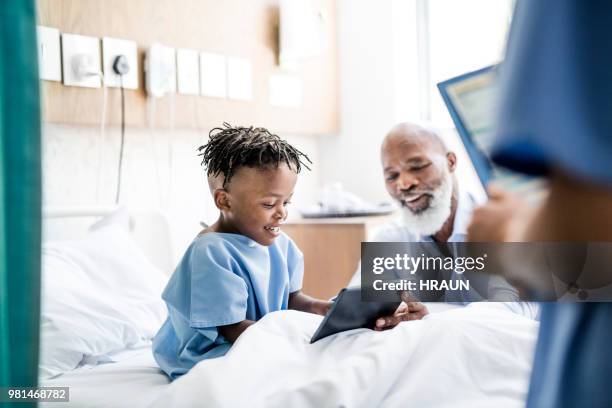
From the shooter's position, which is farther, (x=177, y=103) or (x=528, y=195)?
(x=177, y=103)

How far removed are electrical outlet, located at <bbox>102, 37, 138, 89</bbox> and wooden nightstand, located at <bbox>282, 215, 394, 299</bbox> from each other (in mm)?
696

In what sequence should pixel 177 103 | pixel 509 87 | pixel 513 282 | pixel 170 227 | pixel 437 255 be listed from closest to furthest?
1. pixel 509 87
2. pixel 513 282
3. pixel 437 255
4. pixel 170 227
5. pixel 177 103

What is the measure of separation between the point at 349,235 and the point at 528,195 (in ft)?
5.34

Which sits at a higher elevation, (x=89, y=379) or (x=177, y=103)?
(x=177, y=103)

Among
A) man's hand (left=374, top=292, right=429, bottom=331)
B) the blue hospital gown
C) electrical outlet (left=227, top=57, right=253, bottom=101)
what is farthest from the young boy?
electrical outlet (left=227, top=57, right=253, bottom=101)

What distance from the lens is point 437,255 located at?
702mm

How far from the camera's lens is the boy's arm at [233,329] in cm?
99

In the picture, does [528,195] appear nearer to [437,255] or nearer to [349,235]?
[437,255]

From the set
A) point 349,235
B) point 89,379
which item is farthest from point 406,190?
point 89,379

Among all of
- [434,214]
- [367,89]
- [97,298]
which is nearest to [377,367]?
[97,298]

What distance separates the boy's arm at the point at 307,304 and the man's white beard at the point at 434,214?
543 mm

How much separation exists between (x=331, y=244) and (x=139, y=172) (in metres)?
0.68

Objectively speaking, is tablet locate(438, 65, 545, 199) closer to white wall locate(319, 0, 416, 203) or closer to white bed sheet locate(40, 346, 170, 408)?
white bed sheet locate(40, 346, 170, 408)

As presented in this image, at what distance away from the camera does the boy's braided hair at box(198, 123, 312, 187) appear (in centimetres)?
103
